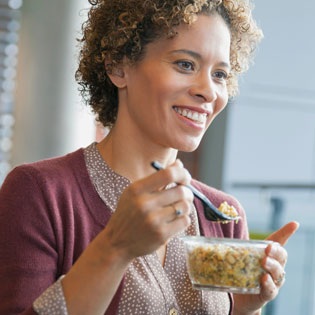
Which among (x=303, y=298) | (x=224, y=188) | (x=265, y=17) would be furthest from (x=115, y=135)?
(x=265, y=17)

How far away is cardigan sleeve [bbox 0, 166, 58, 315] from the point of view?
1.57 metres

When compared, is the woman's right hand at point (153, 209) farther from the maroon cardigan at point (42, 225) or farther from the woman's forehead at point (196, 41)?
the woman's forehead at point (196, 41)

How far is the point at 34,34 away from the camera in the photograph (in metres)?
3.89

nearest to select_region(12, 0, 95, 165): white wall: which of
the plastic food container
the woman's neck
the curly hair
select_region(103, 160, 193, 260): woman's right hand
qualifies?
the curly hair

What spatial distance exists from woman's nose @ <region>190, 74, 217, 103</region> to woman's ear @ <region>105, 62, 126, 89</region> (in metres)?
0.25

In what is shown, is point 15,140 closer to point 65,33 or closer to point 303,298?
point 65,33

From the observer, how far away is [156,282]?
1.72 meters

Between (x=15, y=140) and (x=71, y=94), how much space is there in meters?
0.45

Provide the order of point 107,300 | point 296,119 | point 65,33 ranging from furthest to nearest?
point 296,119, point 65,33, point 107,300

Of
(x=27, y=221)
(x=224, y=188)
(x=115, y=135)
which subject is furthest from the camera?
(x=224, y=188)

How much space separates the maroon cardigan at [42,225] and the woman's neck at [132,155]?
0.09 meters

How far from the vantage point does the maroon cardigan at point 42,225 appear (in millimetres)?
1573

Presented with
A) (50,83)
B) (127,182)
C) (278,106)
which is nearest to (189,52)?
(127,182)

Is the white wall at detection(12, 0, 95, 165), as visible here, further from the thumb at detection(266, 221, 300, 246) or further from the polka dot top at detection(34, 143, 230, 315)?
the thumb at detection(266, 221, 300, 246)
